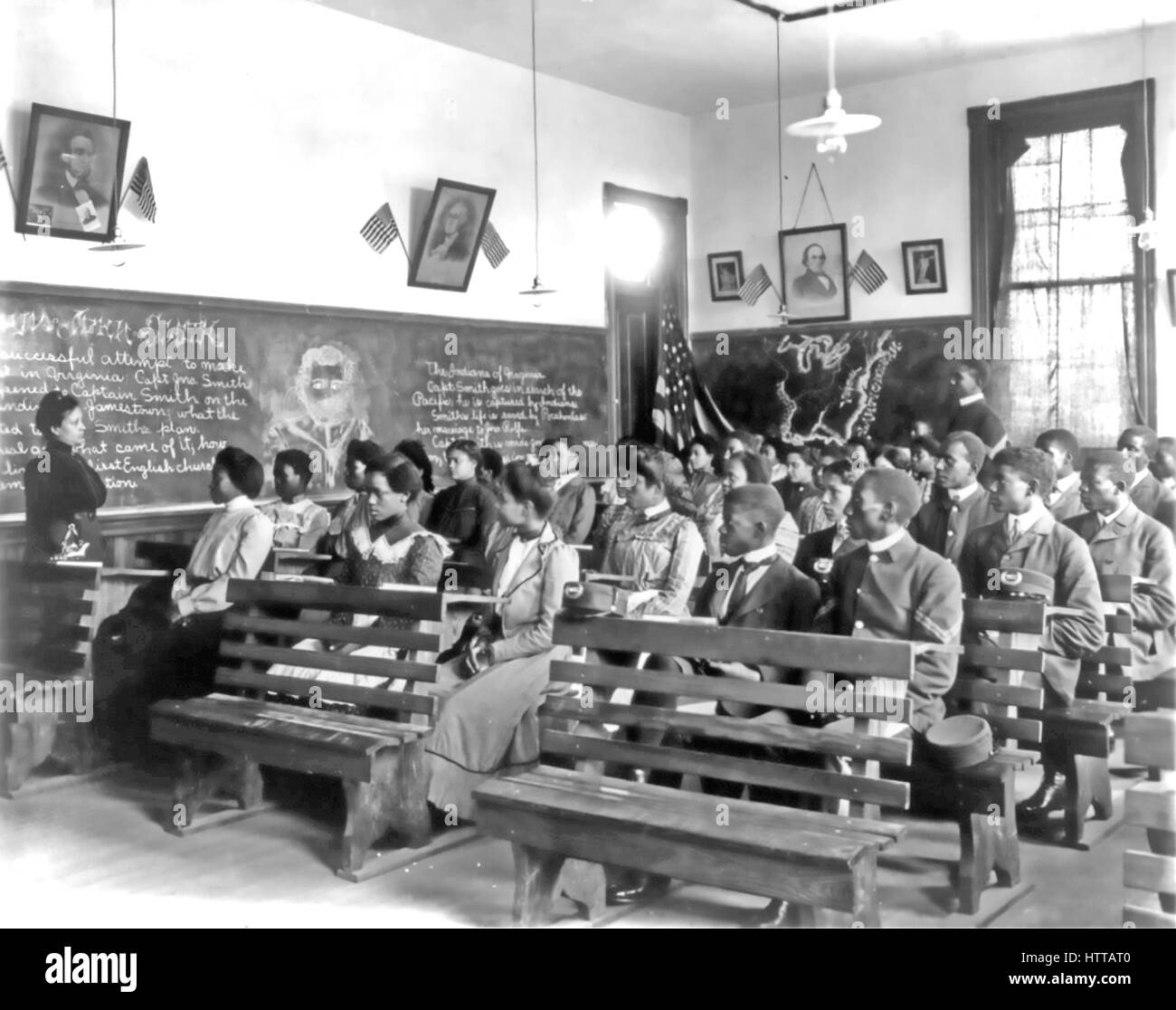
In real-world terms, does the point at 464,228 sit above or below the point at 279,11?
below

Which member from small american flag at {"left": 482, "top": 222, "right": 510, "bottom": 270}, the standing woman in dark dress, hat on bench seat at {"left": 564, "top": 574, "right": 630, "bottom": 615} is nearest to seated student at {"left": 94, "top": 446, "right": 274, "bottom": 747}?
the standing woman in dark dress

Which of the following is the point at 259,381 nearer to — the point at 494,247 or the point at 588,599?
the point at 494,247

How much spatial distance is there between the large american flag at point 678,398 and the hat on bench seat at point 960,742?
4.14 meters

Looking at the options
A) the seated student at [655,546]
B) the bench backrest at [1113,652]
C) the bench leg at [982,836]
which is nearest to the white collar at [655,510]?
the seated student at [655,546]

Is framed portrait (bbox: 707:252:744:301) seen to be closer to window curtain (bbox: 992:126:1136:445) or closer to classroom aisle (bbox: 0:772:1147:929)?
window curtain (bbox: 992:126:1136:445)

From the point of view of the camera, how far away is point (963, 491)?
4766 millimetres

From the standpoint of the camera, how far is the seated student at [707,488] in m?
6.27

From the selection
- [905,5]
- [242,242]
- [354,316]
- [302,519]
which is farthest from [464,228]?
[905,5]

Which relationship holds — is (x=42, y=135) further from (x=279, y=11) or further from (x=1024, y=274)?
(x=1024, y=274)

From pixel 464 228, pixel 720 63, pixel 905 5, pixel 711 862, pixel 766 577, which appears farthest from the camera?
pixel 464 228

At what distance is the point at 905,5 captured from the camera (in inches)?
235

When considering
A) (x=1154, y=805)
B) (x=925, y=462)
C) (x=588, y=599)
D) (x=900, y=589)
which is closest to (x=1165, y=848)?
(x=1154, y=805)

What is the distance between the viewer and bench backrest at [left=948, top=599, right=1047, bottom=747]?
349cm
